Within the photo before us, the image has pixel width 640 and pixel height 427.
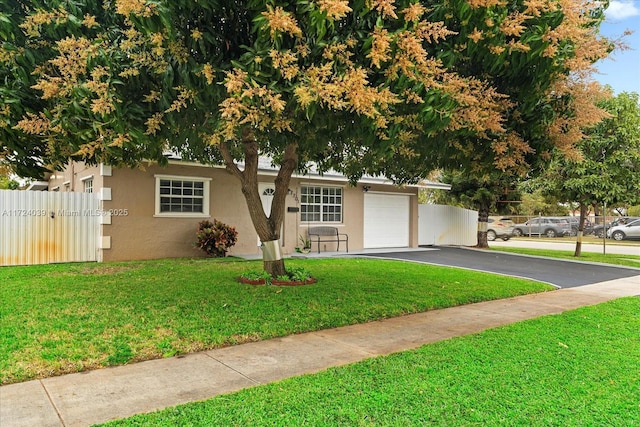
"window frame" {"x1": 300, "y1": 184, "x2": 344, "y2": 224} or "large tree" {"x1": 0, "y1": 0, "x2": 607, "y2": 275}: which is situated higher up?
"large tree" {"x1": 0, "y1": 0, "x2": 607, "y2": 275}

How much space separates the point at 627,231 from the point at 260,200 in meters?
29.6

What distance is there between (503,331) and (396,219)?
1238cm

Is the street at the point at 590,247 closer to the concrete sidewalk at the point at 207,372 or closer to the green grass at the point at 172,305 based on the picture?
the green grass at the point at 172,305

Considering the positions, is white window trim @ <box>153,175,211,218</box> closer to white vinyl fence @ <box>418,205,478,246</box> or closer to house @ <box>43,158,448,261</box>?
house @ <box>43,158,448,261</box>

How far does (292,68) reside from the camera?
13.3 feet

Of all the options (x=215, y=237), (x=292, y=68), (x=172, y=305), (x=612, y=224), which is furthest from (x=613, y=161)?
(x=612, y=224)

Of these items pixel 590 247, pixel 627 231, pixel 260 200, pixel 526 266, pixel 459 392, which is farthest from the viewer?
pixel 627 231

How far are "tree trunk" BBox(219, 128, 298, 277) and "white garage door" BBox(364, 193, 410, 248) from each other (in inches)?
348

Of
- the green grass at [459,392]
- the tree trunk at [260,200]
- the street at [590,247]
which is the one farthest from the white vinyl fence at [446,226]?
the green grass at [459,392]

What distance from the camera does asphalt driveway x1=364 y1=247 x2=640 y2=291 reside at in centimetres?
1135

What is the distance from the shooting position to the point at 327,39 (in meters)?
4.29

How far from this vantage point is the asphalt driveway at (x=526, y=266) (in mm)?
11352

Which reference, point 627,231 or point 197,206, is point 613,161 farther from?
point 627,231

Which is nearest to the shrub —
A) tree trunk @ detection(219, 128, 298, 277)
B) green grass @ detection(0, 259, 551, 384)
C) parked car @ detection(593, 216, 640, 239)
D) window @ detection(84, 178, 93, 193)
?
green grass @ detection(0, 259, 551, 384)
